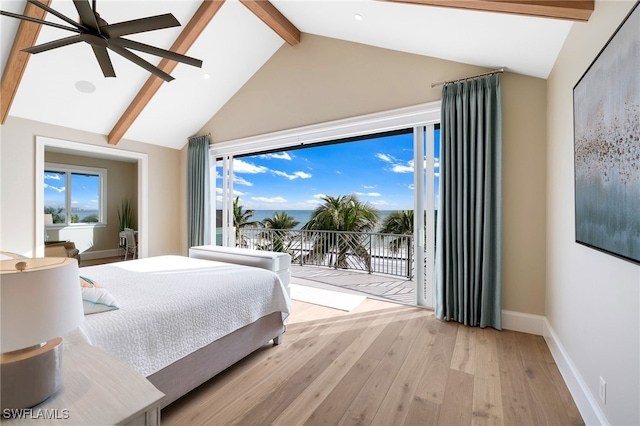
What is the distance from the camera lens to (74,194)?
6.53 meters

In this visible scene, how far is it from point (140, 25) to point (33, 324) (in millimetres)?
1961

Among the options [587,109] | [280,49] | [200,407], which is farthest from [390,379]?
[280,49]

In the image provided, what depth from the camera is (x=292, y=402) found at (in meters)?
1.78

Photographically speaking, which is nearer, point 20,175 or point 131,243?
point 20,175

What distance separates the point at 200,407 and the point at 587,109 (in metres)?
2.76

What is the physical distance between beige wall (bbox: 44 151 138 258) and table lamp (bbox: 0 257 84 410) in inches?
284

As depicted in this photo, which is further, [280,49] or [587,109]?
[280,49]

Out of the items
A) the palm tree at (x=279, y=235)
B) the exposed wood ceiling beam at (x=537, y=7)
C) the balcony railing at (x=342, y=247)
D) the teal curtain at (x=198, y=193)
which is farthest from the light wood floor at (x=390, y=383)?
the palm tree at (x=279, y=235)

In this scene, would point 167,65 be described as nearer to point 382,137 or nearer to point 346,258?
point 382,137

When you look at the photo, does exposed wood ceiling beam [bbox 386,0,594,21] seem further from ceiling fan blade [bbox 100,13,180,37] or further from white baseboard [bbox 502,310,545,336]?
white baseboard [bbox 502,310,545,336]

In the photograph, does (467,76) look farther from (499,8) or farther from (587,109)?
(587,109)

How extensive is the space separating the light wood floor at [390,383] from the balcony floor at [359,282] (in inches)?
47.5

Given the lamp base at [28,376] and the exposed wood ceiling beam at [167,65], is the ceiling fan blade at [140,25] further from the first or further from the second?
the lamp base at [28,376]

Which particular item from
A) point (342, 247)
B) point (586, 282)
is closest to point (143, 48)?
point (586, 282)
